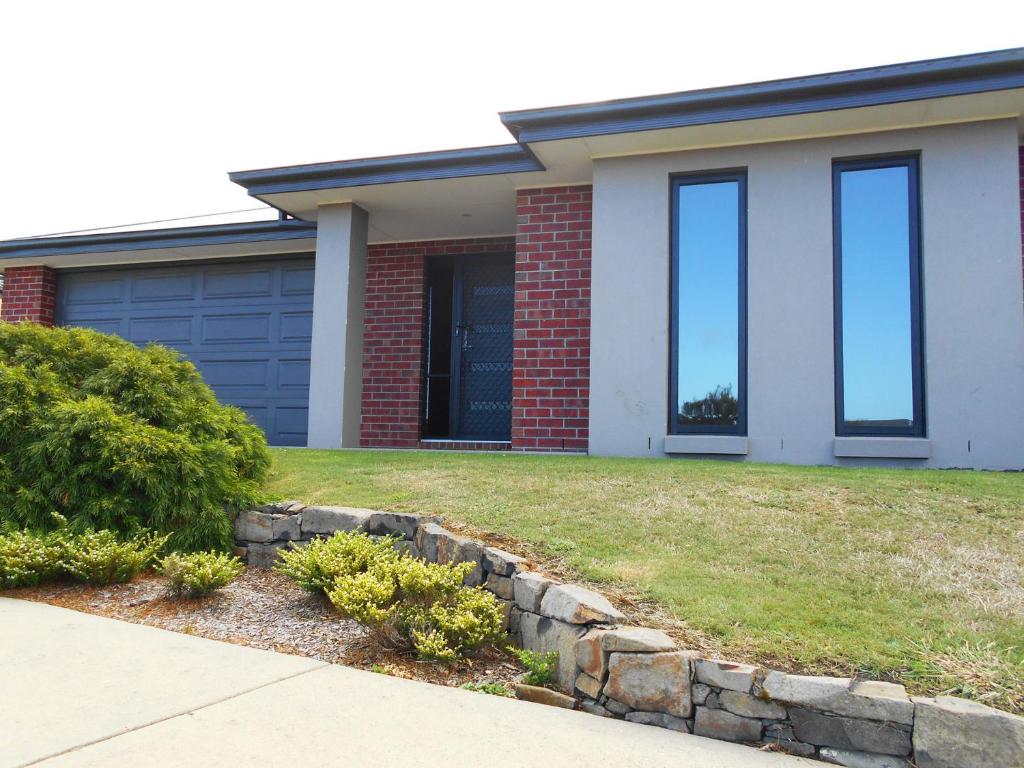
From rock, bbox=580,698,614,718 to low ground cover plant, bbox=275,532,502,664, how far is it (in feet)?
2.13

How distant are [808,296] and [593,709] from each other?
17.9ft

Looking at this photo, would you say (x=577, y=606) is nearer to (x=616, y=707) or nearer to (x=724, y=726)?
(x=616, y=707)

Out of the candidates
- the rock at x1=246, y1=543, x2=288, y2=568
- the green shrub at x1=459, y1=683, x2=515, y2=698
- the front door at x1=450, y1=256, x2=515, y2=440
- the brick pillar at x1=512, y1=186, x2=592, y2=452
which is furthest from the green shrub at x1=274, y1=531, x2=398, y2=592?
the front door at x1=450, y1=256, x2=515, y2=440

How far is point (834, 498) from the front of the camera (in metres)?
4.98

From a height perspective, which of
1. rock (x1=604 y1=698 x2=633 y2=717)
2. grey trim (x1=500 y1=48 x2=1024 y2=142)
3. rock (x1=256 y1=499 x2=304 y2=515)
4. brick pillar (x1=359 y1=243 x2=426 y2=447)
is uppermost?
grey trim (x1=500 y1=48 x2=1024 y2=142)

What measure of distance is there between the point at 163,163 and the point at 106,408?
1560 cm

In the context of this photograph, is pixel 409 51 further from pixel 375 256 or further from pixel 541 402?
pixel 541 402

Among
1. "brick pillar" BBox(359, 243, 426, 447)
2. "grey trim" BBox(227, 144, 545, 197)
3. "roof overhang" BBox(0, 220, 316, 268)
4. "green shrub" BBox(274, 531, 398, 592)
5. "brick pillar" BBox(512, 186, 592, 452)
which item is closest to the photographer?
"green shrub" BBox(274, 531, 398, 592)

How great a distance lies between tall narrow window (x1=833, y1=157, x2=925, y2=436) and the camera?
718 cm

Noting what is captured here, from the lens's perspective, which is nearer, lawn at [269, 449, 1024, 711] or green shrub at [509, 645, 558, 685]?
lawn at [269, 449, 1024, 711]

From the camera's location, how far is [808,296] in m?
7.38

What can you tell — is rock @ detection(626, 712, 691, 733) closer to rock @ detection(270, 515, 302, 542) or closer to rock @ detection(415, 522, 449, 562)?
rock @ detection(415, 522, 449, 562)

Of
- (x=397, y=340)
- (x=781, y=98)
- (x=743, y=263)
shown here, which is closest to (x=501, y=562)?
(x=743, y=263)

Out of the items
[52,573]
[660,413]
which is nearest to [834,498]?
[660,413]
